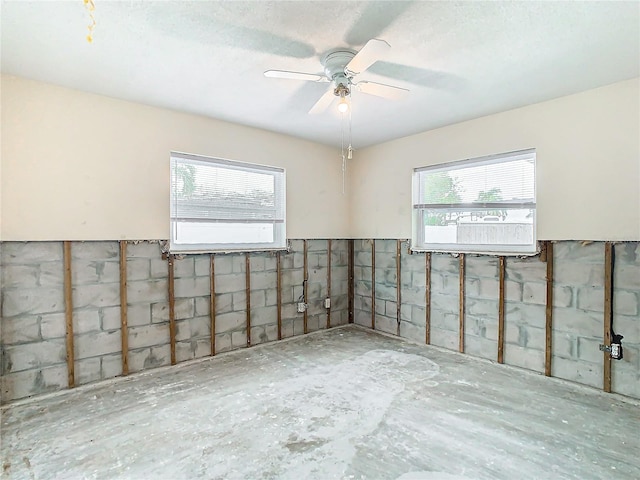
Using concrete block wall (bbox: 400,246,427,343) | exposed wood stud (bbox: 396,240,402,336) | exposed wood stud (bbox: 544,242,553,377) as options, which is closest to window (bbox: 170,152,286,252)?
exposed wood stud (bbox: 396,240,402,336)

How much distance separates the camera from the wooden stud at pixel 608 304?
9.48ft

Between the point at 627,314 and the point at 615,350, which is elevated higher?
the point at 627,314

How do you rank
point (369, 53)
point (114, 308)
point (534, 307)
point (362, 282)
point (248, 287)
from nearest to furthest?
point (369, 53) → point (114, 308) → point (534, 307) → point (248, 287) → point (362, 282)

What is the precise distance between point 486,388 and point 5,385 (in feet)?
13.0

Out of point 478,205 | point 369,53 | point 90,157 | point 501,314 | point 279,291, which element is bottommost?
point 501,314

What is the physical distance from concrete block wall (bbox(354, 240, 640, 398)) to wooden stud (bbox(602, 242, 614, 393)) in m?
0.03

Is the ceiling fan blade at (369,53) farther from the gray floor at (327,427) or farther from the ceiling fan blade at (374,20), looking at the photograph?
the gray floor at (327,427)

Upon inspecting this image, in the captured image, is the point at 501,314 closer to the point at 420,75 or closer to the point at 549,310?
the point at 549,310

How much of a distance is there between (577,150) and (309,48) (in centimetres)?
254

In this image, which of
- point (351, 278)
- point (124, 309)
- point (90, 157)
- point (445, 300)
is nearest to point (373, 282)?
point (351, 278)

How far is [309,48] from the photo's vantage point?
89.7 inches

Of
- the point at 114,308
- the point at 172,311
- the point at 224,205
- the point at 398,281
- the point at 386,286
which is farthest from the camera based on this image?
the point at 386,286

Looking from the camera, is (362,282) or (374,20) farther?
(362,282)

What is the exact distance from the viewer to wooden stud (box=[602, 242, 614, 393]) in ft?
Answer: 9.48
